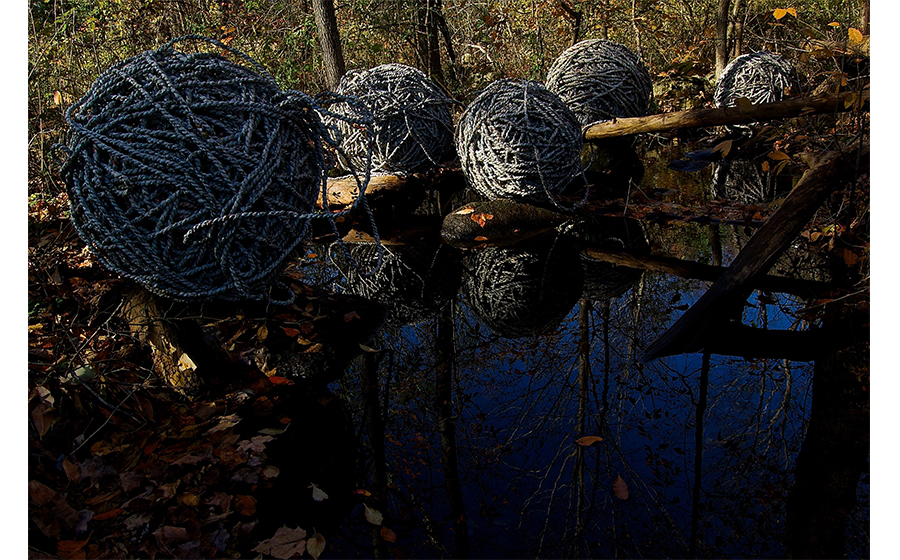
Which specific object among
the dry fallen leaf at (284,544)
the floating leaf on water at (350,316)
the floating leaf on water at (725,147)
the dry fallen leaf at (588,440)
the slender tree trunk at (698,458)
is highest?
the floating leaf on water at (725,147)

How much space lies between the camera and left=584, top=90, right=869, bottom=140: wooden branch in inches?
A: 229

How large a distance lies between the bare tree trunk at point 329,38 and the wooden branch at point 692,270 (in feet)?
16.7

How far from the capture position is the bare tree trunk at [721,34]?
33.1 feet

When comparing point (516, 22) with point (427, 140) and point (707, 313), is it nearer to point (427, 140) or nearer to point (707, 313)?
point (427, 140)

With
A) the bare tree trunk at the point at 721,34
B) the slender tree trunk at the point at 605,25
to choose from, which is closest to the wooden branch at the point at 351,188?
the bare tree trunk at the point at 721,34

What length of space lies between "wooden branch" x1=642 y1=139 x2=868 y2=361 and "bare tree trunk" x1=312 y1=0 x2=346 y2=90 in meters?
6.27

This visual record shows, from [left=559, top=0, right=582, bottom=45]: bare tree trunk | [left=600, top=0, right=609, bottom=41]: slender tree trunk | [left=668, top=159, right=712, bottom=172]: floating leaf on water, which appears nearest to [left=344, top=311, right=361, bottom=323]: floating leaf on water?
[left=668, top=159, right=712, bottom=172]: floating leaf on water

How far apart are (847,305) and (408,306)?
2.82 m

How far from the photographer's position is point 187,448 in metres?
2.76

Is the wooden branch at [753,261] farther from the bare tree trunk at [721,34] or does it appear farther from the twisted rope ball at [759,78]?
the bare tree trunk at [721,34]

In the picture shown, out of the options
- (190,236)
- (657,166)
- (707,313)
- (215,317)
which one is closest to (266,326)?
(215,317)

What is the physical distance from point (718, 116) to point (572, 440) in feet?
16.2

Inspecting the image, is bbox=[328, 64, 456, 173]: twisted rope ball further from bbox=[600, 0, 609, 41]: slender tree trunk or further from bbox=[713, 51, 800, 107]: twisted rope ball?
bbox=[600, 0, 609, 41]: slender tree trunk

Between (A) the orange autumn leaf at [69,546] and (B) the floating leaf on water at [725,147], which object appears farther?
(B) the floating leaf on water at [725,147]
